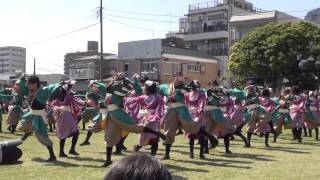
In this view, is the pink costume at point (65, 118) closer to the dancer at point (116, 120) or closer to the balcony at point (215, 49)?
the dancer at point (116, 120)

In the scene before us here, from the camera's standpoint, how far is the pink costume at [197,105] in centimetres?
1166

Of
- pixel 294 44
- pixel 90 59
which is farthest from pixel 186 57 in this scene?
pixel 294 44

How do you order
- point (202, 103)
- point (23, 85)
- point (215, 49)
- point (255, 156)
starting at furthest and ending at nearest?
point (215, 49) < point (255, 156) < point (202, 103) < point (23, 85)

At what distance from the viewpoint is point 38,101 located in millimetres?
10602

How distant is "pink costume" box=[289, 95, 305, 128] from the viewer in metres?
16.5

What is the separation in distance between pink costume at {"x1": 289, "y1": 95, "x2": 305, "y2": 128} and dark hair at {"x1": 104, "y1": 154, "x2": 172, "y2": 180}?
1516 centimetres

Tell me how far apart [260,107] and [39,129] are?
669 centimetres

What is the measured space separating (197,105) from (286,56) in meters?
27.0

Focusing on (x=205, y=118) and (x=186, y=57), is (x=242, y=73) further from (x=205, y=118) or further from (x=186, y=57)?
(x=205, y=118)

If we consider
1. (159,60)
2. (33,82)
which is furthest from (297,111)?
(159,60)

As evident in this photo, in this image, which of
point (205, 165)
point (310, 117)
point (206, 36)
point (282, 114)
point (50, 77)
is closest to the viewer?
point (205, 165)

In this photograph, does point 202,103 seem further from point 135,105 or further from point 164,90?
point 135,105

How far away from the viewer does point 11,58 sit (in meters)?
93.9

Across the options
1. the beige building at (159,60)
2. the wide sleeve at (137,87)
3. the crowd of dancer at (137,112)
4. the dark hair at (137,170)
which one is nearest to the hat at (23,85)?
the crowd of dancer at (137,112)
